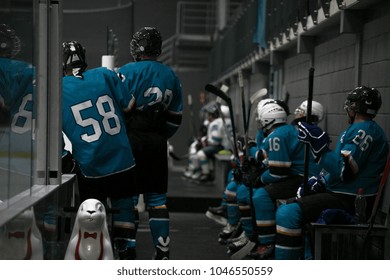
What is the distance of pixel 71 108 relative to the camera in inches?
154

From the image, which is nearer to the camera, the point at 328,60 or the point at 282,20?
the point at 328,60

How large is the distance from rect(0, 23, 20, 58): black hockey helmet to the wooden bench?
1.84 meters

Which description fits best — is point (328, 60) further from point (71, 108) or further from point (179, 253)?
point (71, 108)

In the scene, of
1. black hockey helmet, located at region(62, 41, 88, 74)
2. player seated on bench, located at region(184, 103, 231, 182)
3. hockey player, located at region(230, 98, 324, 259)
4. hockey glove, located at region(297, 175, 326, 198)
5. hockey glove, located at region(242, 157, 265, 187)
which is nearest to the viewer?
black hockey helmet, located at region(62, 41, 88, 74)

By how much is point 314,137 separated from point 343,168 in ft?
0.72

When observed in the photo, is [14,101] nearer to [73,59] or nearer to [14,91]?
[14,91]

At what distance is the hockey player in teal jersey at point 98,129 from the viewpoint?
12.9 feet

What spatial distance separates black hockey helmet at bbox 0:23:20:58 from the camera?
2.56 metres

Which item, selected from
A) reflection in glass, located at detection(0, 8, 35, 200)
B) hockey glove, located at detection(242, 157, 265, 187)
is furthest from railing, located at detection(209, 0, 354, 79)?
reflection in glass, located at detection(0, 8, 35, 200)

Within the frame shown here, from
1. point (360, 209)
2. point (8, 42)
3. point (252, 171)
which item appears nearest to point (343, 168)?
point (360, 209)

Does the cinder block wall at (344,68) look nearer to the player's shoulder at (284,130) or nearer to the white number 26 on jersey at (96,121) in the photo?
the player's shoulder at (284,130)

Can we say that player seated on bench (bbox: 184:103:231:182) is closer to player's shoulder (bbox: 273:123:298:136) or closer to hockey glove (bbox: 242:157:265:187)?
hockey glove (bbox: 242:157:265:187)

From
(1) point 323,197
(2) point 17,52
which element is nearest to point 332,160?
(1) point 323,197
